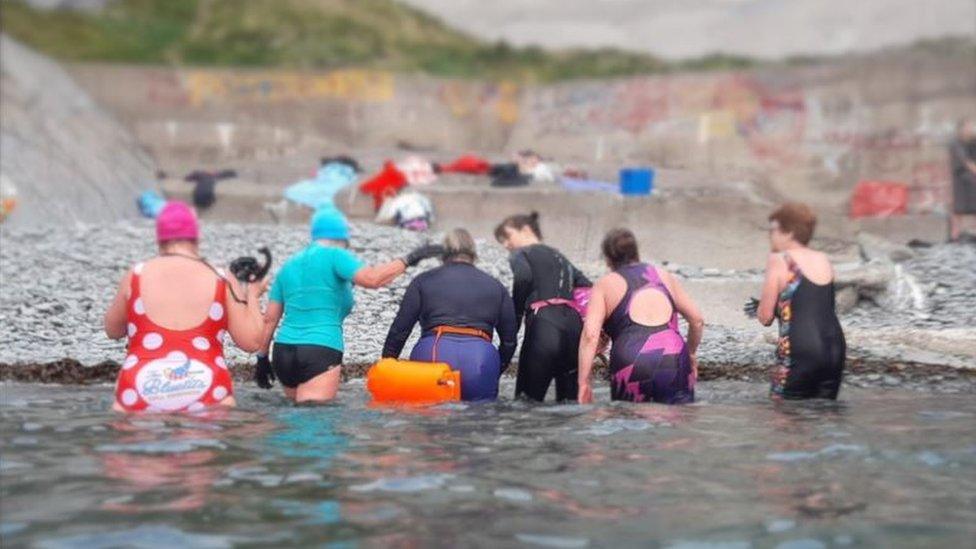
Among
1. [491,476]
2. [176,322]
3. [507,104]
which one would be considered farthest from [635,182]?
[491,476]

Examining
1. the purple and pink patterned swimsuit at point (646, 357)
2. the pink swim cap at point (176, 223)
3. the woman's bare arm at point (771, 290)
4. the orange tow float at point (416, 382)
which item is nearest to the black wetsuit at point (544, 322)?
the purple and pink patterned swimsuit at point (646, 357)

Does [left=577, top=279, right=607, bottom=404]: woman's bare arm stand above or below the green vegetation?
below

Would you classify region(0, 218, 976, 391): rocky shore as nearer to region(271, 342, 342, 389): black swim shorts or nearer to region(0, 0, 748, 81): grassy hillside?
region(271, 342, 342, 389): black swim shorts

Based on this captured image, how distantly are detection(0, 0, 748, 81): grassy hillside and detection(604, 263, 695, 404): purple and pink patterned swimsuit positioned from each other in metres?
23.1

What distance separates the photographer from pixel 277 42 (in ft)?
113

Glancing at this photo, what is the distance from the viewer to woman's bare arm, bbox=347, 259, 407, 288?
881 centimetres

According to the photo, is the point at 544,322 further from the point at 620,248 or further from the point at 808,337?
the point at 808,337

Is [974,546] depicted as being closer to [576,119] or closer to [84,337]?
[84,337]

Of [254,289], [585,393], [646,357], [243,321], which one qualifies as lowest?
[585,393]

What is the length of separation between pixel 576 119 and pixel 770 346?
1593 cm

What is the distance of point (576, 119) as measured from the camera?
1120 inches

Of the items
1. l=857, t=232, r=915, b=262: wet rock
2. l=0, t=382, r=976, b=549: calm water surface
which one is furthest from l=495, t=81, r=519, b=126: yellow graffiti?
l=0, t=382, r=976, b=549: calm water surface

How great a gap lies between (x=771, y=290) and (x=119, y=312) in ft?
12.4

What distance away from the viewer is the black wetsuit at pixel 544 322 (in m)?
9.69
